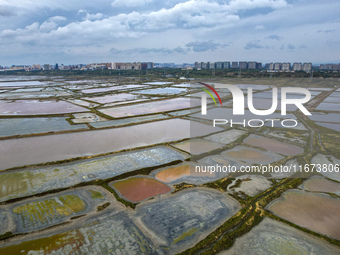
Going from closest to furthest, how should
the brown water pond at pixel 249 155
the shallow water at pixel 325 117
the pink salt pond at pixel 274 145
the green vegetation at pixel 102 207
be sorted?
1. the green vegetation at pixel 102 207
2. the brown water pond at pixel 249 155
3. the pink salt pond at pixel 274 145
4. the shallow water at pixel 325 117

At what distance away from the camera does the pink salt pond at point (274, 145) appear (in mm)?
13992

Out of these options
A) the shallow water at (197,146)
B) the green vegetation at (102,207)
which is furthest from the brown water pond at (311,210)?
the green vegetation at (102,207)

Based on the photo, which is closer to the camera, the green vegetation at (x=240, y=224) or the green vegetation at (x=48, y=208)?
the green vegetation at (x=240, y=224)

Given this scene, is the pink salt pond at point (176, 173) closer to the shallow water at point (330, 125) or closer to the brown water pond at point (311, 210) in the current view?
the brown water pond at point (311, 210)

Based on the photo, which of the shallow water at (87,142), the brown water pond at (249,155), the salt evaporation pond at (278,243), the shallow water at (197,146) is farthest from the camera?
the shallow water at (197,146)

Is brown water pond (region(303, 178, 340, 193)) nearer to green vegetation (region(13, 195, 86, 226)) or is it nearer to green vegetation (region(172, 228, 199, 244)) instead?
green vegetation (region(172, 228, 199, 244))

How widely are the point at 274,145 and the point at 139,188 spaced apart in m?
9.82

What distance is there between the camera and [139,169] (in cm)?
1156

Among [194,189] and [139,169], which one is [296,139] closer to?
[194,189]

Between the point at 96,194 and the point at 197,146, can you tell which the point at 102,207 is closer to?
the point at 96,194

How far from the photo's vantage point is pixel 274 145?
15023 mm

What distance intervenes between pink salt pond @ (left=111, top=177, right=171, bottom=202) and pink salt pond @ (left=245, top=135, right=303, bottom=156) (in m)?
7.98

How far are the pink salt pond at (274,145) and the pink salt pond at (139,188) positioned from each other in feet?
26.2

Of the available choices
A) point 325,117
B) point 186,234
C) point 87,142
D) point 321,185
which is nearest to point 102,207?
point 186,234
